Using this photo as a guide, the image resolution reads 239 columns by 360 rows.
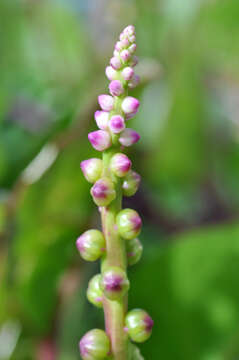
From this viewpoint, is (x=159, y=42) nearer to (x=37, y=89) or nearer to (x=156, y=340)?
(x=37, y=89)

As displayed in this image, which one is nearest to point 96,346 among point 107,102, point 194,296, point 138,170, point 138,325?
point 138,325

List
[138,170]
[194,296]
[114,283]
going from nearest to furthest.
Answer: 1. [114,283]
2. [194,296]
3. [138,170]

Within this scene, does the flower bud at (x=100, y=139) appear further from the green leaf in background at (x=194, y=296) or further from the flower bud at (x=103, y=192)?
the green leaf in background at (x=194, y=296)

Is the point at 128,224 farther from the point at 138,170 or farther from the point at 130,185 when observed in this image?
the point at 138,170

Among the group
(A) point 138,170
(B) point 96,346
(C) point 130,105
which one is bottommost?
(B) point 96,346

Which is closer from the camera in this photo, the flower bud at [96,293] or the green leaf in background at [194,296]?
the flower bud at [96,293]

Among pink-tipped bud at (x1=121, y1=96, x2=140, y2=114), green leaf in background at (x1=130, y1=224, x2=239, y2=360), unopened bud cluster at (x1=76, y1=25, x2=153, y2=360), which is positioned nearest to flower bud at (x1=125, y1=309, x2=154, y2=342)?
unopened bud cluster at (x1=76, y1=25, x2=153, y2=360)

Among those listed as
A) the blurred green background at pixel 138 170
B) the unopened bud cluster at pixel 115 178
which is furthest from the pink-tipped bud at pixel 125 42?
the blurred green background at pixel 138 170

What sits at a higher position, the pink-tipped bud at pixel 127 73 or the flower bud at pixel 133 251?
the pink-tipped bud at pixel 127 73
